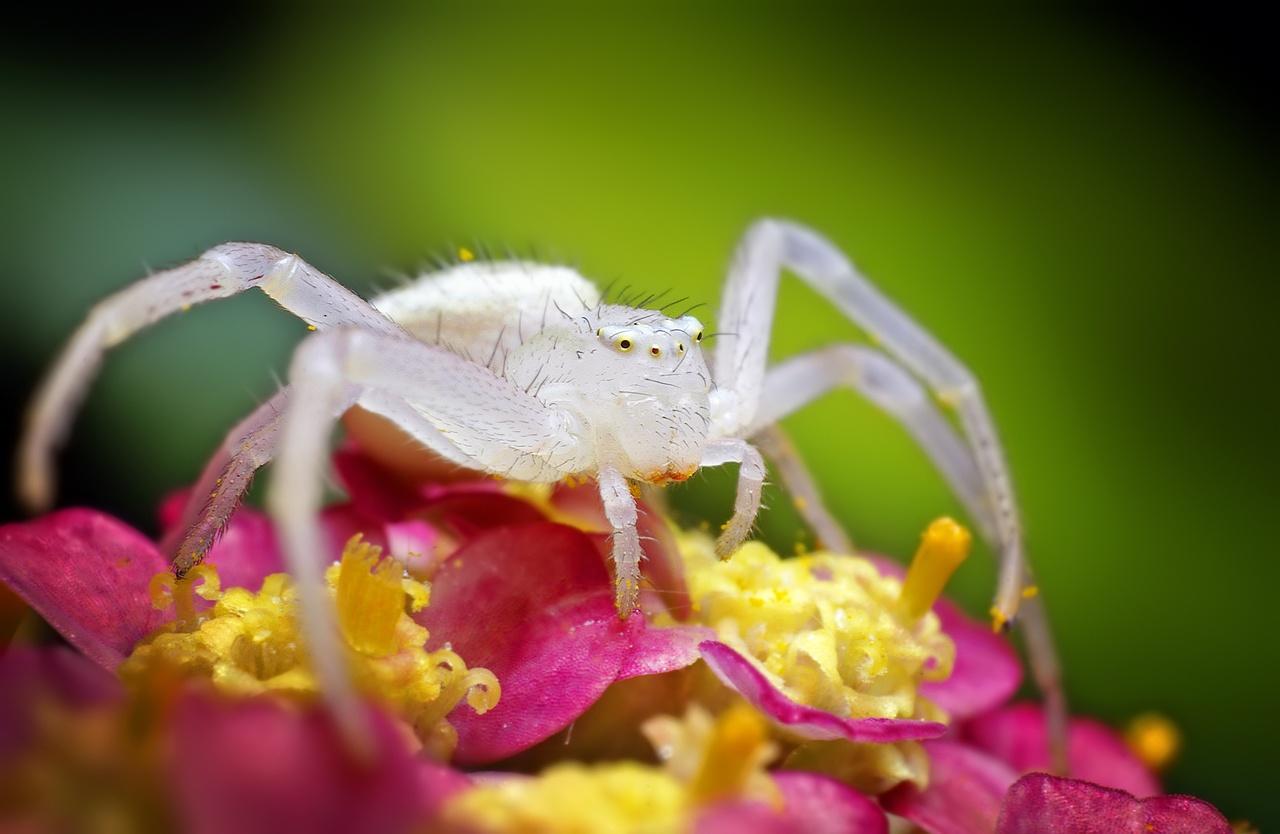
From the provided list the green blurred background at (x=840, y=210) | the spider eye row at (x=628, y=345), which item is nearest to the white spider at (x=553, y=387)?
the spider eye row at (x=628, y=345)

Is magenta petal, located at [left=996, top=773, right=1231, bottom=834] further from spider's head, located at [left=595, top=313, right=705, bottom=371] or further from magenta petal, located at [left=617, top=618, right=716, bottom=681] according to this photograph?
spider's head, located at [left=595, top=313, right=705, bottom=371]

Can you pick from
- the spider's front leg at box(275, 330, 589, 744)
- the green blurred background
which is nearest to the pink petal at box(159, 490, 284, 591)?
the spider's front leg at box(275, 330, 589, 744)

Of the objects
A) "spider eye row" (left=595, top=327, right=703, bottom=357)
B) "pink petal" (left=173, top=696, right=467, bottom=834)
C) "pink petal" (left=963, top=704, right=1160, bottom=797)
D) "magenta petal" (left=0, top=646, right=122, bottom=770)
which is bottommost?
"pink petal" (left=963, top=704, right=1160, bottom=797)

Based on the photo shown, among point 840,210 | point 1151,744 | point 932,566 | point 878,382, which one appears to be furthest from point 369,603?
point 840,210

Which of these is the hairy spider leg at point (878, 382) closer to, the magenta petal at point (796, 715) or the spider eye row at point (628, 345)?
the spider eye row at point (628, 345)

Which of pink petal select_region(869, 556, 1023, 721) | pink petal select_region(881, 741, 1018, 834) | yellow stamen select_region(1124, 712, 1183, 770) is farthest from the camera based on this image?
yellow stamen select_region(1124, 712, 1183, 770)

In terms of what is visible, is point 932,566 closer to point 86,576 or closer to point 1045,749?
point 1045,749
